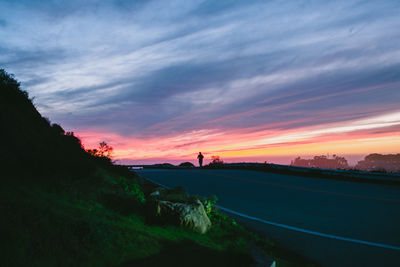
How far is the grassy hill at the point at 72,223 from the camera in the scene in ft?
12.3

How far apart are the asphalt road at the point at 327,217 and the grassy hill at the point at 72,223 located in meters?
1.43

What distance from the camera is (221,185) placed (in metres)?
18.9

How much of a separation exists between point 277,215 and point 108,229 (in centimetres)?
792

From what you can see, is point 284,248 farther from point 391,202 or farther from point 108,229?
point 391,202

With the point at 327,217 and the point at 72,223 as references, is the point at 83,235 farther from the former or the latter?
the point at 327,217

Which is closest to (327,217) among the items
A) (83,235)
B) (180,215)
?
(180,215)

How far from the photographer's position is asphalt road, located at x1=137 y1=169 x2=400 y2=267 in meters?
7.21

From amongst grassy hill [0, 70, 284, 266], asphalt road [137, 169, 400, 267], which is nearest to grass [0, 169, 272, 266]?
grassy hill [0, 70, 284, 266]

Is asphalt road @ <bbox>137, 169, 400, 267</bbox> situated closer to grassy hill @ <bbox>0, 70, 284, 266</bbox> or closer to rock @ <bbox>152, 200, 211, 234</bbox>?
grassy hill @ <bbox>0, 70, 284, 266</bbox>

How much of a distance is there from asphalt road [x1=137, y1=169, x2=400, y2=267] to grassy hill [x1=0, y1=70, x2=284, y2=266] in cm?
143

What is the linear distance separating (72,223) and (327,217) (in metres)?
8.89

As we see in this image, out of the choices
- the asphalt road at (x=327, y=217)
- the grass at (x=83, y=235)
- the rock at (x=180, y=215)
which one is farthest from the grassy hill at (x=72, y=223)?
the asphalt road at (x=327, y=217)

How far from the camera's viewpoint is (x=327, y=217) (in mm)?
10508

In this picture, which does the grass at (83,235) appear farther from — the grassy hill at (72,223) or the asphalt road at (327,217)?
the asphalt road at (327,217)
